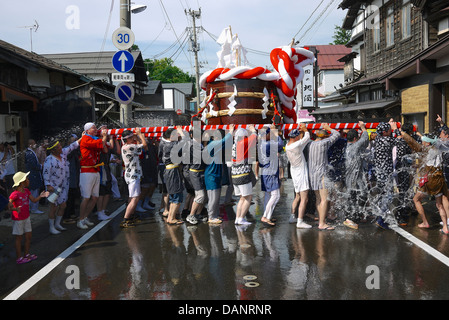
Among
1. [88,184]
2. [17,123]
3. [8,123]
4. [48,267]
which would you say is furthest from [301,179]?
[17,123]

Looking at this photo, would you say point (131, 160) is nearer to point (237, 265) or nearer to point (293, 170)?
point (293, 170)

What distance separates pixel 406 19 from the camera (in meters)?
17.1

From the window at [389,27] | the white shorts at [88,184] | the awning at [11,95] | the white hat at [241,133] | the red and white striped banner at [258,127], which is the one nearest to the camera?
the white hat at [241,133]

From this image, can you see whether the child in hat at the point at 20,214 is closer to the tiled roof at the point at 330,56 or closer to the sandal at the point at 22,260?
the sandal at the point at 22,260

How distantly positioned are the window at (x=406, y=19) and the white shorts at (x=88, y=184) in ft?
46.7

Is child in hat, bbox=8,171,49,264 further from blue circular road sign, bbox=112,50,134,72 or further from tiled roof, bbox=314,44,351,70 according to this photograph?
tiled roof, bbox=314,44,351,70

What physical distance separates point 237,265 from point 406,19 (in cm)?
1537

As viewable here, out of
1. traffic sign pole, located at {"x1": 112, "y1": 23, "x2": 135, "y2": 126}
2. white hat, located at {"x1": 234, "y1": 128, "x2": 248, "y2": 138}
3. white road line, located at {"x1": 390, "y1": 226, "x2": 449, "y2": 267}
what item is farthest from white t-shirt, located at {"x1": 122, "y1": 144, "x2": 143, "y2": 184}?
white road line, located at {"x1": 390, "y1": 226, "x2": 449, "y2": 267}

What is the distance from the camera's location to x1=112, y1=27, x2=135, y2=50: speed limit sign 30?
11.5 meters

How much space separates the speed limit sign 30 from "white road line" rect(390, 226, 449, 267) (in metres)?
8.28

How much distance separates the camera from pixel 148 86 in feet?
121

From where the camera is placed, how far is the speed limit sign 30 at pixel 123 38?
37.7 ft

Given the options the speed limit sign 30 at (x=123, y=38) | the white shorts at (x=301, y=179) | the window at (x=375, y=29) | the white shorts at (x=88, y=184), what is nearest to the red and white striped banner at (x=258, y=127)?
the white shorts at (x=301, y=179)

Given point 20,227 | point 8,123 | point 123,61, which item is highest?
point 123,61
